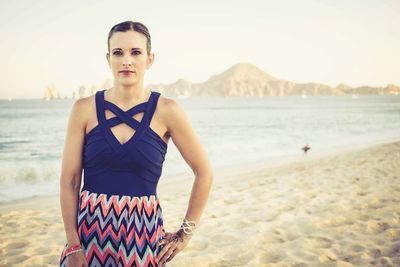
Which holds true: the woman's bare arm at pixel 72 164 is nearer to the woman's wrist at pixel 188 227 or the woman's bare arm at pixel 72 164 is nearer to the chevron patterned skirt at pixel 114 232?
the chevron patterned skirt at pixel 114 232

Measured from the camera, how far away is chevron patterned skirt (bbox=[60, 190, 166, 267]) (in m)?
1.60

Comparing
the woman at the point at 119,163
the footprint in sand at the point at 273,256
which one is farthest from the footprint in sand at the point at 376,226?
the woman at the point at 119,163

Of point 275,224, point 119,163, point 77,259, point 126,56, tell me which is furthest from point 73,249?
point 275,224

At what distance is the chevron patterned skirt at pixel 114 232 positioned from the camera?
5.26 ft

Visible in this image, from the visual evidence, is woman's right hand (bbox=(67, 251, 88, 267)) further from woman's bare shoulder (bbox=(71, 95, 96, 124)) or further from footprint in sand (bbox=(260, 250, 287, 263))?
footprint in sand (bbox=(260, 250, 287, 263))

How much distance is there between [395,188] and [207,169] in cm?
629

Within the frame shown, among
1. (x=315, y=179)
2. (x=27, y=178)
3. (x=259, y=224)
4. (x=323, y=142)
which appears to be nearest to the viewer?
(x=259, y=224)

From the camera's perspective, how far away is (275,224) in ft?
16.1

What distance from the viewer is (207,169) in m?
1.80

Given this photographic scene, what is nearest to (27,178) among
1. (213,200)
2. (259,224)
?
(213,200)

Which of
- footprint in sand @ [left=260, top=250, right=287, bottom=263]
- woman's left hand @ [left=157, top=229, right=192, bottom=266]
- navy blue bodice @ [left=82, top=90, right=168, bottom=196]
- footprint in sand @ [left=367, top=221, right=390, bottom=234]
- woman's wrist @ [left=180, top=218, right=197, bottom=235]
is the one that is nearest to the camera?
navy blue bodice @ [left=82, top=90, right=168, bottom=196]

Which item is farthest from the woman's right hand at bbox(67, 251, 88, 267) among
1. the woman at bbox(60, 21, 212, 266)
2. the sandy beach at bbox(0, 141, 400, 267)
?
the sandy beach at bbox(0, 141, 400, 267)

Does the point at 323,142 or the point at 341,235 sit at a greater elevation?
the point at 341,235

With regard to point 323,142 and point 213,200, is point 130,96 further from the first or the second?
point 323,142
